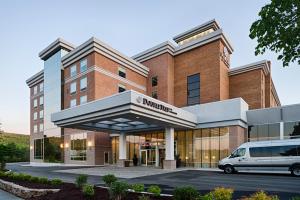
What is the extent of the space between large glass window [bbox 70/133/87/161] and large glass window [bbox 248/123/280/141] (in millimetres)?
22272

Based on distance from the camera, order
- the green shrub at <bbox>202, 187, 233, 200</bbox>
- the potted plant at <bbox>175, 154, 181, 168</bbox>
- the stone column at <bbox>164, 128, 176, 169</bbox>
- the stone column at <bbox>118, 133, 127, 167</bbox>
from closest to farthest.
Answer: the green shrub at <bbox>202, 187, 233, 200</bbox> < the stone column at <bbox>164, 128, 176, 169</bbox> < the potted plant at <bbox>175, 154, 181, 168</bbox> < the stone column at <bbox>118, 133, 127, 167</bbox>

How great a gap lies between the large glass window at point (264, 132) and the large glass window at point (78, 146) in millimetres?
22272

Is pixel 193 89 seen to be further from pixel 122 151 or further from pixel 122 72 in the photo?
pixel 122 151

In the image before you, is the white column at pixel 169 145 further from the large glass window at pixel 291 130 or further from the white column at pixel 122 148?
the large glass window at pixel 291 130

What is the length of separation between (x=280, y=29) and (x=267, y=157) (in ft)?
52.4

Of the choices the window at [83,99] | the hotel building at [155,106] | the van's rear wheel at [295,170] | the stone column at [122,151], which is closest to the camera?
the van's rear wheel at [295,170]

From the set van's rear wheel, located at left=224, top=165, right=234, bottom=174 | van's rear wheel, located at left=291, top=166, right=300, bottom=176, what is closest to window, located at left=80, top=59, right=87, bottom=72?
van's rear wheel, located at left=224, top=165, right=234, bottom=174

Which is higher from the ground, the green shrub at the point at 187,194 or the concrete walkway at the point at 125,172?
the green shrub at the point at 187,194

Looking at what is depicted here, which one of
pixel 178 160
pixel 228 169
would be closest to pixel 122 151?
pixel 178 160

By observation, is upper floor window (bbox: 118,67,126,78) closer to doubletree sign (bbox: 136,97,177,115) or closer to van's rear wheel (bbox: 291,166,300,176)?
doubletree sign (bbox: 136,97,177,115)

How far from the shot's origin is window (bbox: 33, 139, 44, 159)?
155 ft

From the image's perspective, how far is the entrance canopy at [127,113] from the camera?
20.6 m

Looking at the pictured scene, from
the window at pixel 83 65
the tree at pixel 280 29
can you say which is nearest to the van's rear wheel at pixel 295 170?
the tree at pixel 280 29

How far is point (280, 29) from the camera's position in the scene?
24.5 ft
